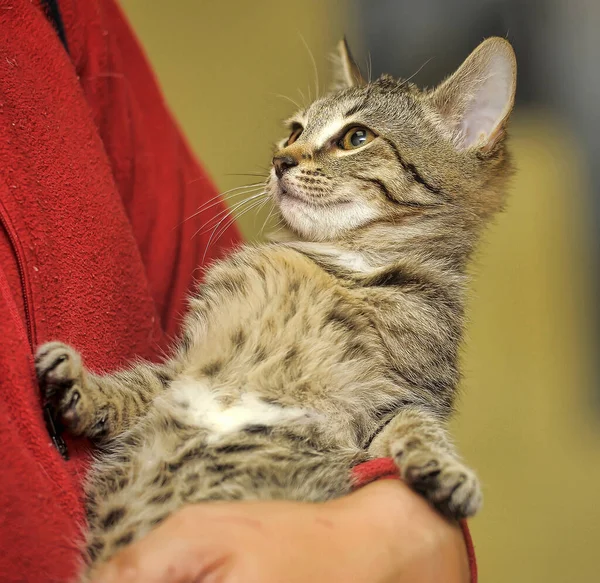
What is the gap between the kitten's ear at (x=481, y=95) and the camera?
94cm

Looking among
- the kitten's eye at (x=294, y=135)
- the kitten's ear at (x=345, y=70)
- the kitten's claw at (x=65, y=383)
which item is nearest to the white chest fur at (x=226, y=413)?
the kitten's claw at (x=65, y=383)

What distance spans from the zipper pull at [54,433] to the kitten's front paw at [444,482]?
38 cm

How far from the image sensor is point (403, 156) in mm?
985

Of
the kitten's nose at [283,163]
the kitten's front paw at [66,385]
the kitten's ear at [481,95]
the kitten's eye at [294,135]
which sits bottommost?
the kitten's front paw at [66,385]

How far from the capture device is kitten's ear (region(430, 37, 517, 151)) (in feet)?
3.08

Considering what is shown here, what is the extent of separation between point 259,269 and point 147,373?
0.22m

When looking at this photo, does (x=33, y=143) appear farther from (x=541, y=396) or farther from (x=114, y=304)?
(x=541, y=396)

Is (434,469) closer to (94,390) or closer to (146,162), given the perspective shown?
(94,390)

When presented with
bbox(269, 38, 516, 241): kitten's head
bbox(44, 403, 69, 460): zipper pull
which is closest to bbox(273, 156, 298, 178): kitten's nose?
bbox(269, 38, 516, 241): kitten's head

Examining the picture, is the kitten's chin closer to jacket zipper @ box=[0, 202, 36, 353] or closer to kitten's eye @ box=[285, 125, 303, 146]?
kitten's eye @ box=[285, 125, 303, 146]

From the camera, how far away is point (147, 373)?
81cm

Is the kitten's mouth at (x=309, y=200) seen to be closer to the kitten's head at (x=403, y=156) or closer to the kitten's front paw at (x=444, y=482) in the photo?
the kitten's head at (x=403, y=156)

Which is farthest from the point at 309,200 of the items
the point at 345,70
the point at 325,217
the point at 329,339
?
the point at 345,70

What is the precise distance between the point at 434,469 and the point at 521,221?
22.4 inches
